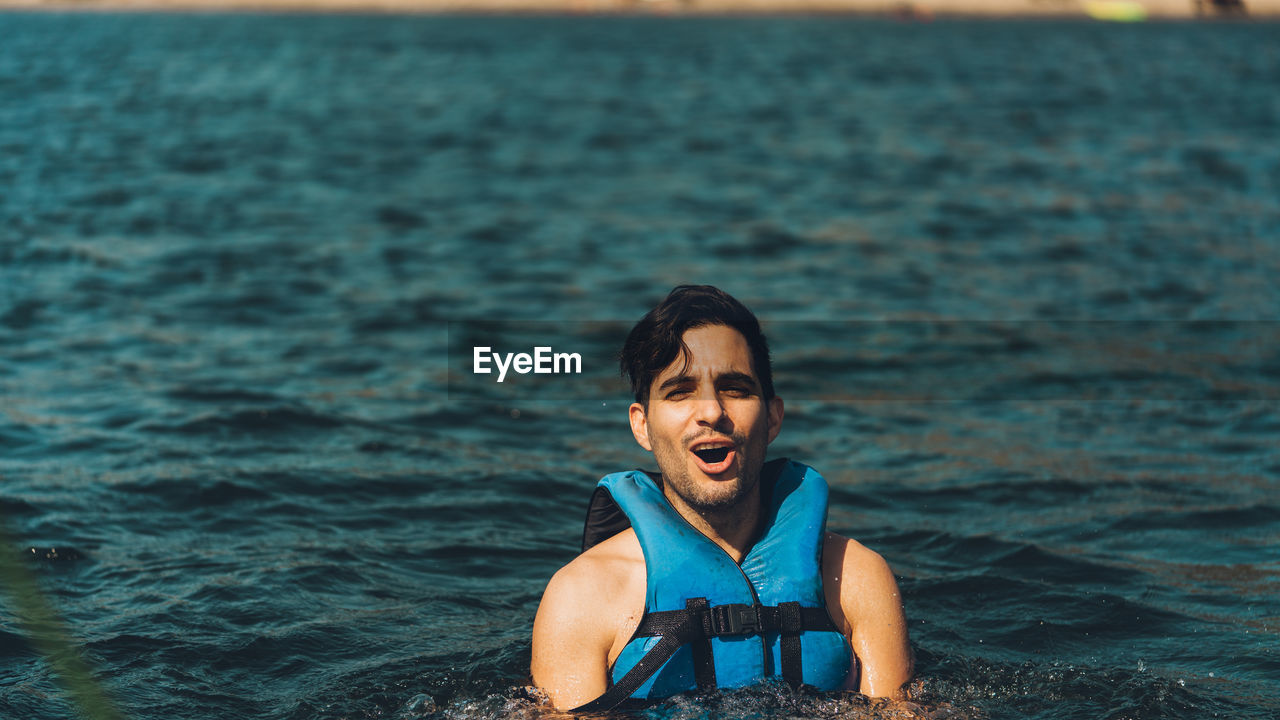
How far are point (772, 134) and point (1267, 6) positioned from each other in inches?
4789

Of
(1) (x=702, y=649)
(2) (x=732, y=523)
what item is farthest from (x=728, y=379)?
(1) (x=702, y=649)

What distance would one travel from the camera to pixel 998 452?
418 inches

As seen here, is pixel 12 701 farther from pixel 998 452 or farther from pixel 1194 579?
pixel 998 452

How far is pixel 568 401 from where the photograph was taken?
39.5 feet

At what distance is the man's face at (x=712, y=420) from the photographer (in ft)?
16.1

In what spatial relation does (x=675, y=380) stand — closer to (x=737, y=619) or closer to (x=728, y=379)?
(x=728, y=379)

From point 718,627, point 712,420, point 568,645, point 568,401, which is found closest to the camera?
point 712,420

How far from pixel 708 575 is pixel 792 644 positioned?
0.41m

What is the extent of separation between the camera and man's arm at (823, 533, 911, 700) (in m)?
5.13

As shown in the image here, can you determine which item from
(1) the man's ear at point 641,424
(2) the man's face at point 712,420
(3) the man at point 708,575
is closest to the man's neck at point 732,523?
(3) the man at point 708,575

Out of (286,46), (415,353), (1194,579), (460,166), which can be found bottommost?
(1194,579)

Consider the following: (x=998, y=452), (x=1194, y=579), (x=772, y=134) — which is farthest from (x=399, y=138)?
(x=1194, y=579)

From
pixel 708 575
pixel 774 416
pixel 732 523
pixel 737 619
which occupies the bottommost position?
pixel 737 619

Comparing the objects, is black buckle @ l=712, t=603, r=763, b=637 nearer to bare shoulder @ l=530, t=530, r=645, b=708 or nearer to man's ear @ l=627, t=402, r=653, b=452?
bare shoulder @ l=530, t=530, r=645, b=708
